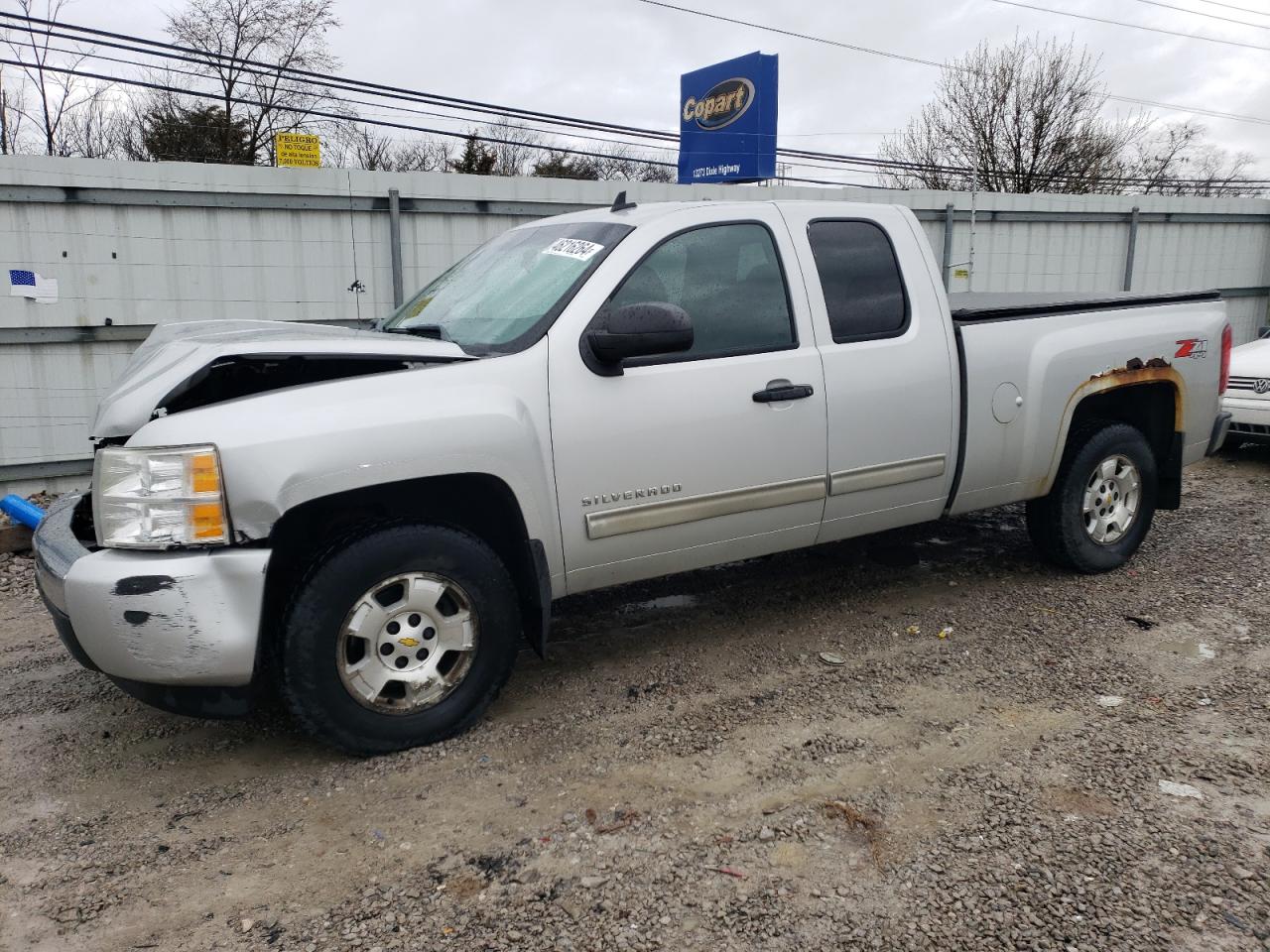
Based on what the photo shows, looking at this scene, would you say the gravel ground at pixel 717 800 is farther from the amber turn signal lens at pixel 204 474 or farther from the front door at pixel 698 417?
the amber turn signal lens at pixel 204 474

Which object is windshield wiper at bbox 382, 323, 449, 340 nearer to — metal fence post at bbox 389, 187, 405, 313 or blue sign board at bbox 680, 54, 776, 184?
metal fence post at bbox 389, 187, 405, 313

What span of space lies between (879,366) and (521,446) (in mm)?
1736

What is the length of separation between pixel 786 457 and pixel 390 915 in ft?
7.50

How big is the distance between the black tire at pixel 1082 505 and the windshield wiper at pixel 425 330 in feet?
10.7

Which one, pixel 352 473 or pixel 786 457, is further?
pixel 786 457

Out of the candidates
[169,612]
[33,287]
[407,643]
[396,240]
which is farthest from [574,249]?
[33,287]

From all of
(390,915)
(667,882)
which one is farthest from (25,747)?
(667,882)

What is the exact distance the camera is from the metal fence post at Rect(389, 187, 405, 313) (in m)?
8.80

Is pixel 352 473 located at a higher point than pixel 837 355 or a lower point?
lower

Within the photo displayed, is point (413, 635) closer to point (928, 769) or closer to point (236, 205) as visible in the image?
point (928, 769)

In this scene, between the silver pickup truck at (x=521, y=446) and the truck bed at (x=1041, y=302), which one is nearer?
the silver pickup truck at (x=521, y=446)

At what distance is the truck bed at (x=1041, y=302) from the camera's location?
184 inches

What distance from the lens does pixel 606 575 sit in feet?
12.2

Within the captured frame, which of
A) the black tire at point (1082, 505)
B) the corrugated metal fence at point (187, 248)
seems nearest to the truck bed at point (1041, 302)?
the black tire at point (1082, 505)
